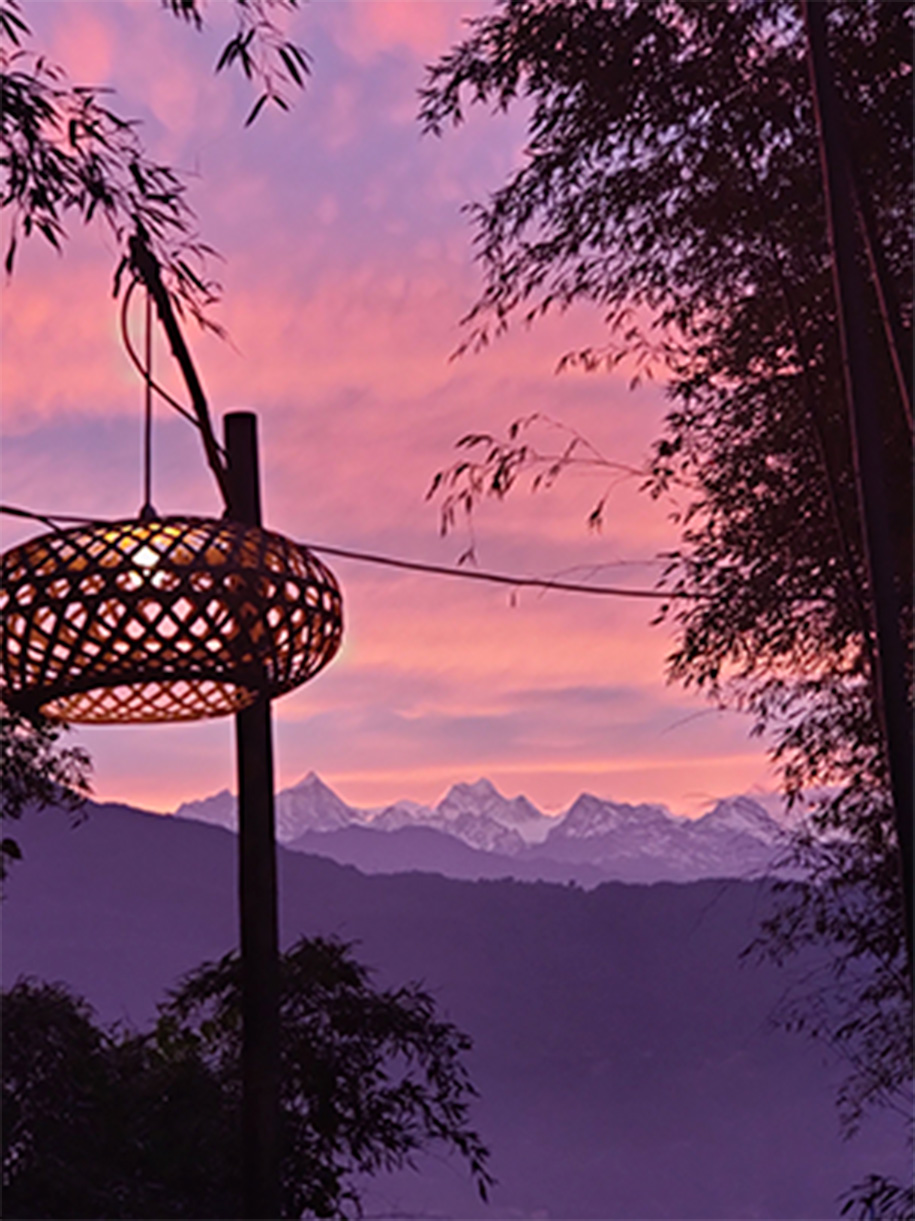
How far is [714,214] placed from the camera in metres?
5.26

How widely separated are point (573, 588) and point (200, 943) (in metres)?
87.7

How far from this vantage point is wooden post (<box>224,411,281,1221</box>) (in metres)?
3.34

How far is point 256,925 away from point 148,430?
1196 mm

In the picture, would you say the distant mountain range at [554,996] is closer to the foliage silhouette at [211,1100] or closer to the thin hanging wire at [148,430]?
the foliage silhouette at [211,1100]

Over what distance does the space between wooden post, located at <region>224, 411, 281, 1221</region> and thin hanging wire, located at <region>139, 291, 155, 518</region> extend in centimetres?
55

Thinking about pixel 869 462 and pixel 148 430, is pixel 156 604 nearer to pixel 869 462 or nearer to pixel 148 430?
pixel 148 430

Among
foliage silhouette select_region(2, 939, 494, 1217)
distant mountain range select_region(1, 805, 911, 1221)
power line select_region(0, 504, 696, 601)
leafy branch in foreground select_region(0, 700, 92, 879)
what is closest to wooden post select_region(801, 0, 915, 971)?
power line select_region(0, 504, 696, 601)

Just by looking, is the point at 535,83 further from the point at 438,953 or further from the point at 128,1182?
the point at 438,953

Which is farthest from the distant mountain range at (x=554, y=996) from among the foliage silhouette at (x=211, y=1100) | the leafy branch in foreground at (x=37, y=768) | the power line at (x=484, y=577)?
the power line at (x=484, y=577)

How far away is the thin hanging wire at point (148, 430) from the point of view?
256cm

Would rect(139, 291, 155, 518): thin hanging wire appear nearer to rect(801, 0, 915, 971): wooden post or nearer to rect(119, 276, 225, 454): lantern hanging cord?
rect(119, 276, 225, 454): lantern hanging cord

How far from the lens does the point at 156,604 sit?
7.89 feet

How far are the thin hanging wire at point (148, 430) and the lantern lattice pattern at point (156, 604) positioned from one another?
0.09 metres

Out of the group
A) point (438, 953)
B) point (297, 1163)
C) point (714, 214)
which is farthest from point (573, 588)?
point (438, 953)
